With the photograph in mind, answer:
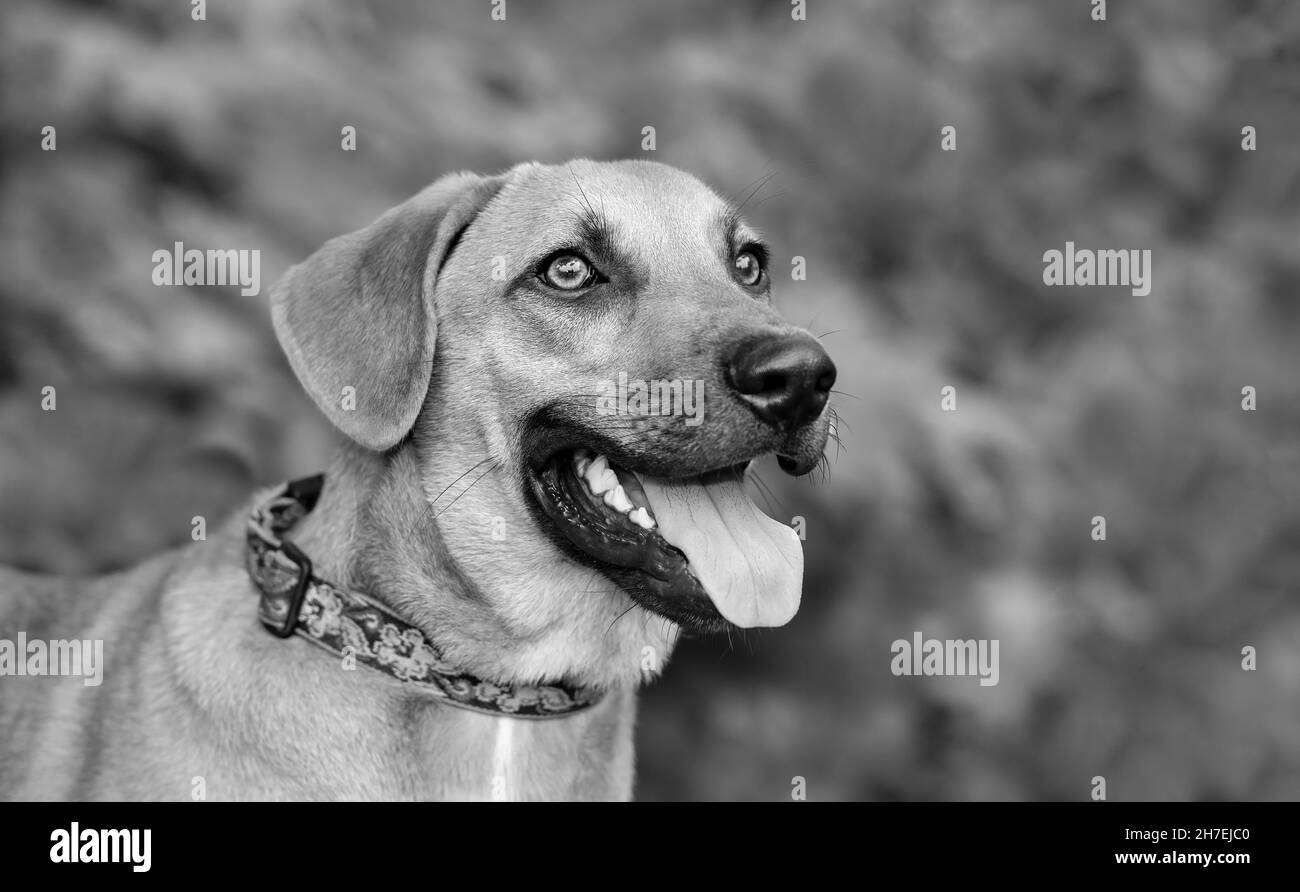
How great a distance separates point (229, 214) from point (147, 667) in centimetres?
239

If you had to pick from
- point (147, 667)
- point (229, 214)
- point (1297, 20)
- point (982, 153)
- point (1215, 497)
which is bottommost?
point (147, 667)

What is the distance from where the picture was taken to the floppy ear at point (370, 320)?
340 centimetres

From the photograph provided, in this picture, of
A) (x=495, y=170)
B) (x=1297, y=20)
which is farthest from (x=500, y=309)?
(x=1297, y=20)

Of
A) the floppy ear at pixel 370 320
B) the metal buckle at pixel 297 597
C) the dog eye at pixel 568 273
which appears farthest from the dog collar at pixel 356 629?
the dog eye at pixel 568 273

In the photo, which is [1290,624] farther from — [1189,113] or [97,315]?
[97,315]

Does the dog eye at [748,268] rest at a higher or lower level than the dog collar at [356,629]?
higher

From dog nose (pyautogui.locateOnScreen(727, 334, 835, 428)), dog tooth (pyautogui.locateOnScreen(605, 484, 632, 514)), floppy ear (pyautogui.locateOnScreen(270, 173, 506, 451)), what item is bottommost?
dog tooth (pyautogui.locateOnScreen(605, 484, 632, 514))

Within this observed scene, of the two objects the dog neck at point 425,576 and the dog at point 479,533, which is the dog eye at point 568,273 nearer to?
the dog at point 479,533

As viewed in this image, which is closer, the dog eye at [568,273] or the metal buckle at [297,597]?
the metal buckle at [297,597]

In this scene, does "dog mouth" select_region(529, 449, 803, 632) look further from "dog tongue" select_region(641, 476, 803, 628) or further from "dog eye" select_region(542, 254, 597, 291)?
"dog eye" select_region(542, 254, 597, 291)

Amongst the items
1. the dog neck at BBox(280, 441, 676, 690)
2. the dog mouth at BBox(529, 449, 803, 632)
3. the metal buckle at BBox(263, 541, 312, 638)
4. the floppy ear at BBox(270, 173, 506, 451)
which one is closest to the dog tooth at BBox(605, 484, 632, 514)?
the dog mouth at BBox(529, 449, 803, 632)

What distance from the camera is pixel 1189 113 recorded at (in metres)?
6.01

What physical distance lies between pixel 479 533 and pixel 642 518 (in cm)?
46

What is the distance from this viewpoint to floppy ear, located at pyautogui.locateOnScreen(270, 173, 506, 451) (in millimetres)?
3396
